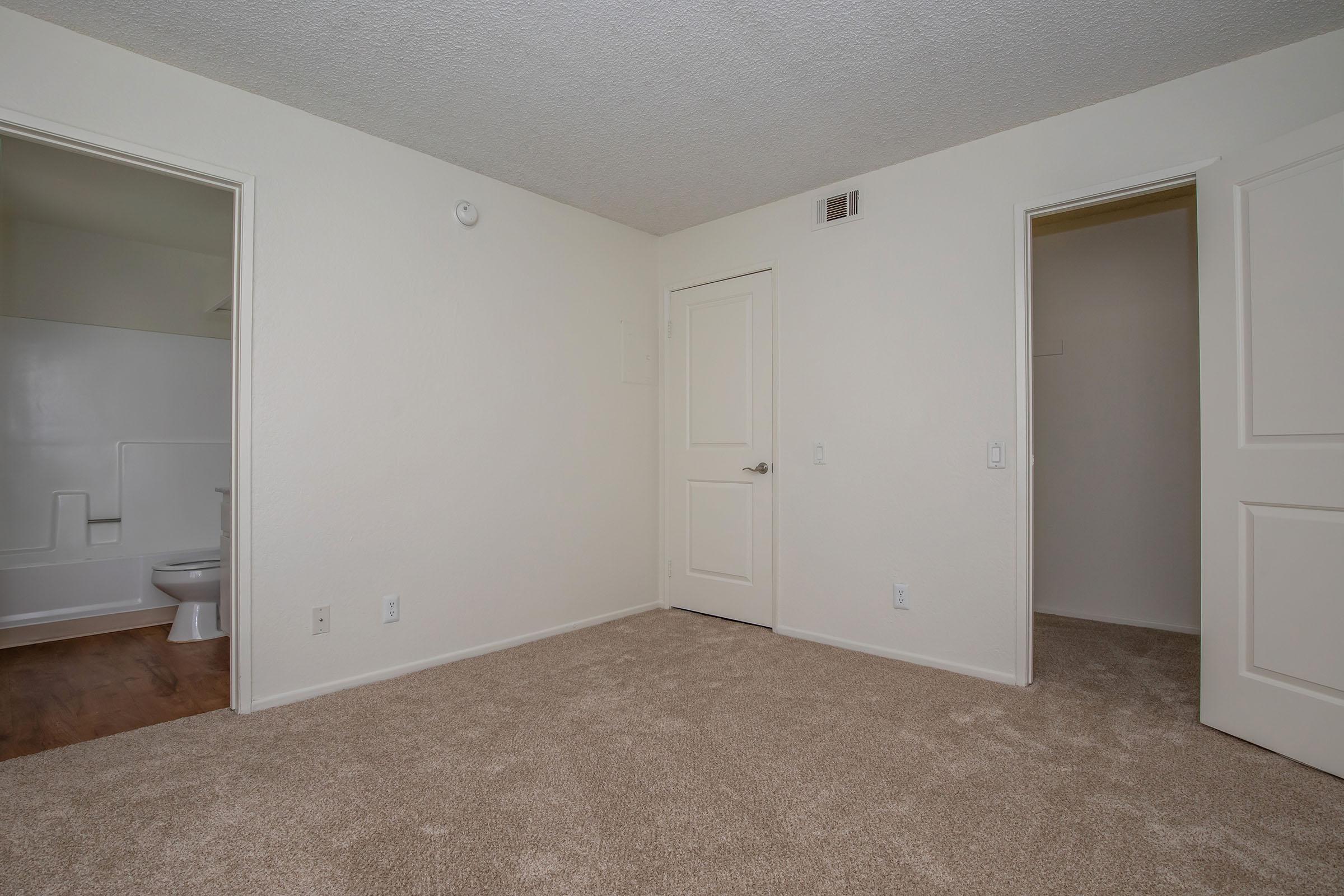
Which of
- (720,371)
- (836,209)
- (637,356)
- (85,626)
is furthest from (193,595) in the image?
(836,209)

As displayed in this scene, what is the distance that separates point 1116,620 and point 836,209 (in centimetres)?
296

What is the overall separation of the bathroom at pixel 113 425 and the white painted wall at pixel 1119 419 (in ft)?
15.8

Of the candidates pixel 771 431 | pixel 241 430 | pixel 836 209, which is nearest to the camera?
pixel 241 430

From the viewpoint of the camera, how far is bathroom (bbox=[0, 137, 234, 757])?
11.3 feet

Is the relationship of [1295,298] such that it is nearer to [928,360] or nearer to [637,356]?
[928,360]

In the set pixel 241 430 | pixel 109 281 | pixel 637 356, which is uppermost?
pixel 109 281

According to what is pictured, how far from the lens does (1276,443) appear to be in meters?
2.16

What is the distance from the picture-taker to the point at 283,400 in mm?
2674

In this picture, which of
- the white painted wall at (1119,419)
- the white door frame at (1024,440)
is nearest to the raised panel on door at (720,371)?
the white door frame at (1024,440)

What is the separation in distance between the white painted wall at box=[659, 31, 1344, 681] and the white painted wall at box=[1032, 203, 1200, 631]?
898 mm

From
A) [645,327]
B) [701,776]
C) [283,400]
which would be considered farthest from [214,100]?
[701,776]

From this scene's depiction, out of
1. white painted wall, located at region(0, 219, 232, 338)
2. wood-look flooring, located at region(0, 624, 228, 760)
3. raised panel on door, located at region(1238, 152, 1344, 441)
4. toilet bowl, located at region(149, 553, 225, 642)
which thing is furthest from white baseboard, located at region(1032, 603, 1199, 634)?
white painted wall, located at region(0, 219, 232, 338)

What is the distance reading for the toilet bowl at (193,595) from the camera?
3742mm

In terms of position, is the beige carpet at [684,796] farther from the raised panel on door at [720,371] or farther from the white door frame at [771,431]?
the raised panel on door at [720,371]
